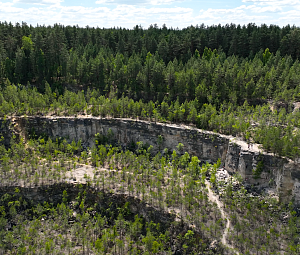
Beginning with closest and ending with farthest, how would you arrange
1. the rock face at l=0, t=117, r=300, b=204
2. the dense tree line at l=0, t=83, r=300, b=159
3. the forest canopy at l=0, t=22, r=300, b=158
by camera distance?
1. the rock face at l=0, t=117, r=300, b=204
2. the dense tree line at l=0, t=83, r=300, b=159
3. the forest canopy at l=0, t=22, r=300, b=158

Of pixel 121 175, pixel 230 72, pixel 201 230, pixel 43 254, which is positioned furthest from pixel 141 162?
pixel 230 72

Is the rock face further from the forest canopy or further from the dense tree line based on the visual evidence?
the forest canopy

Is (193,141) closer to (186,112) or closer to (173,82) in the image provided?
(186,112)

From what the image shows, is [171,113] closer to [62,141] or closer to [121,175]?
[121,175]

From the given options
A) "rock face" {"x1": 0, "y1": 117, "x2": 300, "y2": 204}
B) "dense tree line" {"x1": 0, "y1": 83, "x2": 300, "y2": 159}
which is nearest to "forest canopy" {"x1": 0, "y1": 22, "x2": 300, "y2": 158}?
"dense tree line" {"x1": 0, "y1": 83, "x2": 300, "y2": 159}

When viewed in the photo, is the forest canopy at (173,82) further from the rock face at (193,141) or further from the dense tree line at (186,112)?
the rock face at (193,141)

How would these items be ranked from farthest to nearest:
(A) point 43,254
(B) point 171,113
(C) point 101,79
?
(C) point 101,79, (B) point 171,113, (A) point 43,254

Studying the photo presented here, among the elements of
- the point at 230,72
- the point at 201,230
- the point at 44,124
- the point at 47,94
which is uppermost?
the point at 230,72

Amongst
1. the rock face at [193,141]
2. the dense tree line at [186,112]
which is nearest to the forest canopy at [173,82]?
the dense tree line at [186,112]

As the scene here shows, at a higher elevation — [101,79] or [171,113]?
[101,79]
